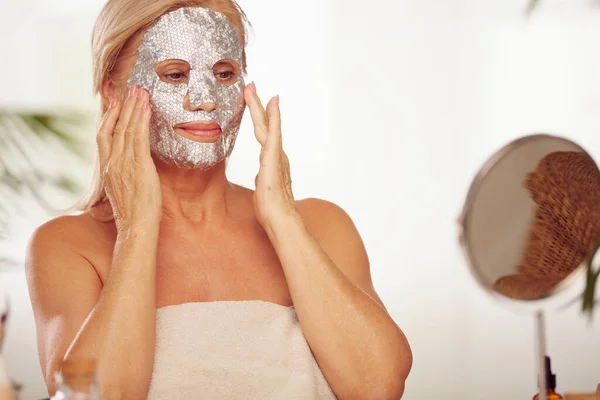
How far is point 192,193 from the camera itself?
168 cm

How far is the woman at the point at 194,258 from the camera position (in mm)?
1403

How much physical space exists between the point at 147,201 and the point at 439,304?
4.74 feet

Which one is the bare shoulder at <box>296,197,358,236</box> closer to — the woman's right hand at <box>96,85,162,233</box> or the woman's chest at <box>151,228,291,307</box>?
the woman's chest at <box>151,228,291,307</box>

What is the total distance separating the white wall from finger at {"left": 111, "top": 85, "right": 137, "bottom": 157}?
112 cm

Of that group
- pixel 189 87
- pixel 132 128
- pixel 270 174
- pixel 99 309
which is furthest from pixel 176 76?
pixel 99 309

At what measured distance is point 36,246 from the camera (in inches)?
59.1

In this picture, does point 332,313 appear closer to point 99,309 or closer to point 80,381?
point 99,309

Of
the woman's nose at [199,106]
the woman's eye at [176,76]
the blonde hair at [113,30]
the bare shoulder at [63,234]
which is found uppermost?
the blonde hair at [113,30]

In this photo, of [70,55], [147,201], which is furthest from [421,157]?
[147,201]

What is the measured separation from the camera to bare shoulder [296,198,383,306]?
1.62m

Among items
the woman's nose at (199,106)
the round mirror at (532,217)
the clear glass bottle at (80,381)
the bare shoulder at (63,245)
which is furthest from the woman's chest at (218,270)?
the clear glass bottle at (80,381)

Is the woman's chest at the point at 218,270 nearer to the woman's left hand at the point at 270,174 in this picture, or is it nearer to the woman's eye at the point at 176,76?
the woman's left hand at the point at 270,174

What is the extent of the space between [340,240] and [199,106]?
0.34 metres

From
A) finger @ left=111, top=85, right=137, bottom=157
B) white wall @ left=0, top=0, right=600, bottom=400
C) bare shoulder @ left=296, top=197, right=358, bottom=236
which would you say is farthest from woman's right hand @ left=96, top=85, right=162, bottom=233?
white wall @ left=0, top=0, right=600, bottom=400
